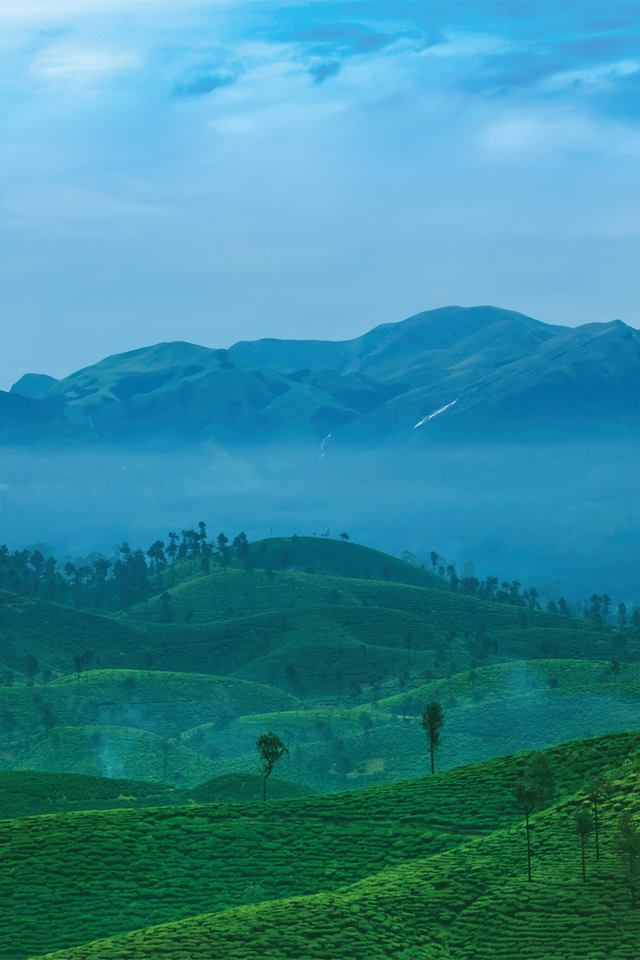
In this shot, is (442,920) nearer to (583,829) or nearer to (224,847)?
(583,829)

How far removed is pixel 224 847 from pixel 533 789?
33.8 meters

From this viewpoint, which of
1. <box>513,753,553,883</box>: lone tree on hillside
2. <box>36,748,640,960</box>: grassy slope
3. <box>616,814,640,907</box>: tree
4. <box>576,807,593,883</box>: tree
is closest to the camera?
<box>36,748,640,960</box>: grassy slope

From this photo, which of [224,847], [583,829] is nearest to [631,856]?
[583,829]

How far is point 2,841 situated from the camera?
5551 inches

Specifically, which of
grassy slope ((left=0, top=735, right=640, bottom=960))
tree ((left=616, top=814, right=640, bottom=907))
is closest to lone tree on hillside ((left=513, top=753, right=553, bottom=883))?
grassy slope ((left=0, top=735, right=640, bottom=960))

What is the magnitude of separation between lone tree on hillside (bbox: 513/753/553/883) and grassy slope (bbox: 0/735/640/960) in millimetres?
3641

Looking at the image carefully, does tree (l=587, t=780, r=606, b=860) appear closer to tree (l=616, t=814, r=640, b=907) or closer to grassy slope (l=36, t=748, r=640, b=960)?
grassy slope (l=36, t=748, r=640, b=960)

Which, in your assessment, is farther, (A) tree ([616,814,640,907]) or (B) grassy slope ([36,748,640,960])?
(A) tree ([616,814,640,907])

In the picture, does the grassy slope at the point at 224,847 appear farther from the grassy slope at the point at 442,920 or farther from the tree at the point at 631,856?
the tree at the point at 631,856

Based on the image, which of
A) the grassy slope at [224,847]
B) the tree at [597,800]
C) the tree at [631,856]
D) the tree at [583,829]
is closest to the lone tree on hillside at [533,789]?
the grassy slope at [224,847]

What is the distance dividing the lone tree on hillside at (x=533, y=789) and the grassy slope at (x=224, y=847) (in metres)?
3.64

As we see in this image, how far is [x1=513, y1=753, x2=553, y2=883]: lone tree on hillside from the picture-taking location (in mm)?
121769

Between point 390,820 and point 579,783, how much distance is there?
20963 millimetres

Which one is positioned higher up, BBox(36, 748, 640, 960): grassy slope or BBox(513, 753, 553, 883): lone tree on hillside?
BBox(513, 753, 553, 883): lone tree on hillside
